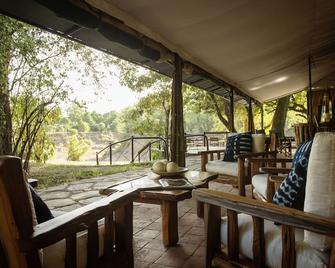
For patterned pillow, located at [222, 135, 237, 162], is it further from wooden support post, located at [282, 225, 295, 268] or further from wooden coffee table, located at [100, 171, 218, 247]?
wooden support post, located at [282, 225, 295, 268]

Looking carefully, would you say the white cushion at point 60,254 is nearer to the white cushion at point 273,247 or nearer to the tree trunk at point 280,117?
the white cushion at point 273,247

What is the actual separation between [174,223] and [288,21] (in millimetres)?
2943

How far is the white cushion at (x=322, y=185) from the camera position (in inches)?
43.8

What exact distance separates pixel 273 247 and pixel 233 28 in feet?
8.98

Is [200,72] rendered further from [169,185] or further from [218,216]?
[218,216]

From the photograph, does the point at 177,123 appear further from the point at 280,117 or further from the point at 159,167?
the point at 280,117

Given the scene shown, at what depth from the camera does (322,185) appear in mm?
1135

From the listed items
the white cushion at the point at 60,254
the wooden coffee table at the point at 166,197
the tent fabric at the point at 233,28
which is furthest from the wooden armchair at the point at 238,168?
the white cushion at the point at 60,254

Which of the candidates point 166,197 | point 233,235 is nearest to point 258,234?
point 233,235

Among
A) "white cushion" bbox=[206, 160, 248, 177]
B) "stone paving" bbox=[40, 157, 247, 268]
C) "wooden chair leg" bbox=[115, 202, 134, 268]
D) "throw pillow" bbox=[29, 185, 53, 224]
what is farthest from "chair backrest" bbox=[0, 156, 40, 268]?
"white cushion" bbox=[206, 160, 248, 177]

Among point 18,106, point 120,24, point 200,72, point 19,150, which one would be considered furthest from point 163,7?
point 19,150

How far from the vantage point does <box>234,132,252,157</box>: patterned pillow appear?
12.5ft

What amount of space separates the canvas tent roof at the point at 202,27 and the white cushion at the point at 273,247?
1975 mm

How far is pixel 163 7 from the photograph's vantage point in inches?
102
